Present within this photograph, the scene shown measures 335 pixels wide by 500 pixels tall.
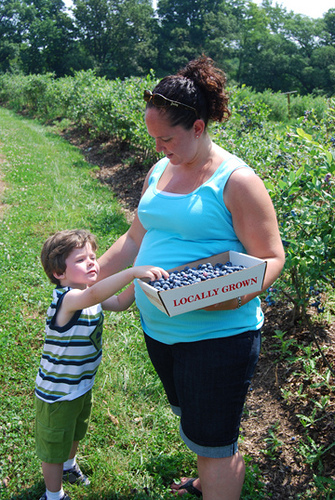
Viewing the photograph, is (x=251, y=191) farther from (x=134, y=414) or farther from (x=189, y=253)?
(x=134, y=414)

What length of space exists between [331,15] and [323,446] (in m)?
64.2

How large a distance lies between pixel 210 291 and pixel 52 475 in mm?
1300

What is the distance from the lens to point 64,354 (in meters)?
1.96

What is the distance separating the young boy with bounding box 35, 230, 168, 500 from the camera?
196 cm

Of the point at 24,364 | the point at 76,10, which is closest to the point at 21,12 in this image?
the point at 76,10

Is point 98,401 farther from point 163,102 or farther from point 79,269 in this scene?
point 163,102

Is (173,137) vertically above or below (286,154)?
above

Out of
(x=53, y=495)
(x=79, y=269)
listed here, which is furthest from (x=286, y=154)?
(x=53, y=495)

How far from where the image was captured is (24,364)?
3.11m

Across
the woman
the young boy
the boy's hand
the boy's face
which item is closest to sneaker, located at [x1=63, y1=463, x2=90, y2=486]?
the young boy

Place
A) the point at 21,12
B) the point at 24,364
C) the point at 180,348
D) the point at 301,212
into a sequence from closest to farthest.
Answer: the point at 180,348 → the point at 301,212 → the point at 24,364 → the point at 21,12

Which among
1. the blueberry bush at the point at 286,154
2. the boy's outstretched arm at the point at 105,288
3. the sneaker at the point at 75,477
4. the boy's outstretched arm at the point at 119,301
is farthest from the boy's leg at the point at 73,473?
the blueberry bush at the point at 286,154

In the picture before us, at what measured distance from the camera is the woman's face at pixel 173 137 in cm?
169

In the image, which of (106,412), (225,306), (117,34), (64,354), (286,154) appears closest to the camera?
(225,306)
